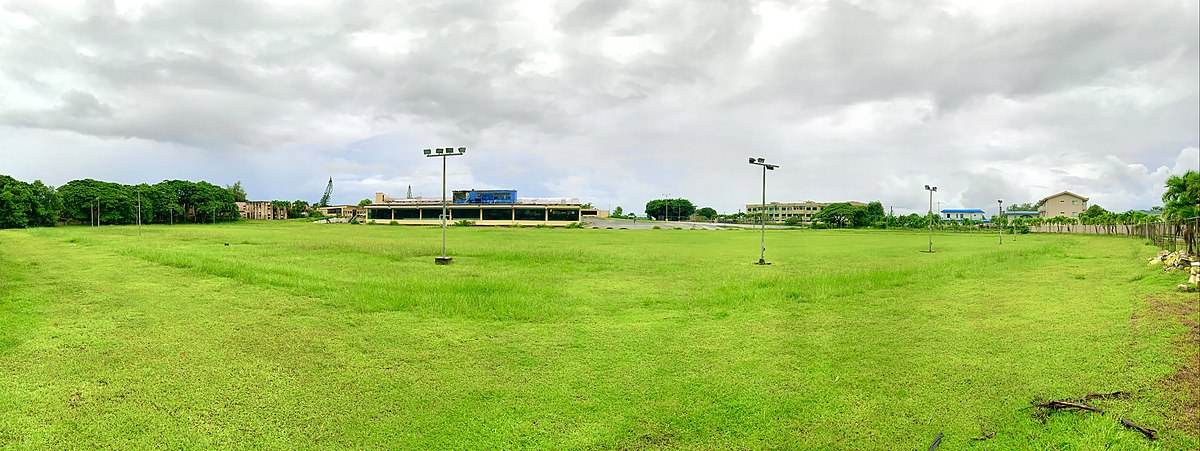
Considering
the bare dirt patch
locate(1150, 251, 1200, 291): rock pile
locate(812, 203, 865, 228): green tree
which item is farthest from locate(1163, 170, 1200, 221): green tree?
locate(812, 203, 865, 228): green tree

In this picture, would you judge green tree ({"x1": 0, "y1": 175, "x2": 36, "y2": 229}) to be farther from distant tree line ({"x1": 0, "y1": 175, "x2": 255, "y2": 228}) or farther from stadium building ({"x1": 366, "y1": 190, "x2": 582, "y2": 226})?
stadium building ({"x1": 366, "y1": 190, "x2": 582, "y2": 226})

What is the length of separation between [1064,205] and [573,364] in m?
154

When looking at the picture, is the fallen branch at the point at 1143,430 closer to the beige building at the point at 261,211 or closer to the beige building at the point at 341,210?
the beige building at the point at 261,211

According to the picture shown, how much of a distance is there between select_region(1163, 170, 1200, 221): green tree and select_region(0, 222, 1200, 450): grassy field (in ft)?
96.6

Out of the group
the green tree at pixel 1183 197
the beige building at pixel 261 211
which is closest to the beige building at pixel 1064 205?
the green tree at pixel 1183 197

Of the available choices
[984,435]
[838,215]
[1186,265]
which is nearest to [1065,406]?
[984,435]

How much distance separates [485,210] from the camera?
104250 mm

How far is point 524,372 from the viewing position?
7.70m

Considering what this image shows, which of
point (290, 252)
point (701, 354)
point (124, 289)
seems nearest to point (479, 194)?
point (290, 252)

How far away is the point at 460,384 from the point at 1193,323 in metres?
12.3

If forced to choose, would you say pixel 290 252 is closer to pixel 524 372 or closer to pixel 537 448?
pixel 524 372

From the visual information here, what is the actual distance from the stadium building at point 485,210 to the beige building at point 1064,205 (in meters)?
101

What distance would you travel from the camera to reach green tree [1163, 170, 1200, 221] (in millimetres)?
35875

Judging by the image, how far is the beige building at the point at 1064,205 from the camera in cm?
12234
